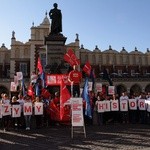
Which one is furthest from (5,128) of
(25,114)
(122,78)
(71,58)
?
(122,78)

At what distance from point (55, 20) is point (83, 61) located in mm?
40296

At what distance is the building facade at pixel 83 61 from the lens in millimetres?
54188

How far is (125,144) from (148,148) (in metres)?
0.96

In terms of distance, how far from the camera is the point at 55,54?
1881 centimetres

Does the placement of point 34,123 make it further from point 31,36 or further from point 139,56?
point 139,56

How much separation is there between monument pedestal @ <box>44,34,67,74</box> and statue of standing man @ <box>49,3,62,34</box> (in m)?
0.90

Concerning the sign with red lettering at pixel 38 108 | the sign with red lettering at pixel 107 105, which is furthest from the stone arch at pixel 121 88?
the sign with red lettering at pixel 38 108

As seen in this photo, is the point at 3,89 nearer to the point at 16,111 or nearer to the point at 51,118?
the point at 51,118

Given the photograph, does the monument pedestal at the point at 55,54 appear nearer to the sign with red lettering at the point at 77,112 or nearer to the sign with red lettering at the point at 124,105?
the sign with red lettering at the point at 124,105

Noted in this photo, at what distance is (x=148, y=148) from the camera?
29.8 feet

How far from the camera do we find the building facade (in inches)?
2133

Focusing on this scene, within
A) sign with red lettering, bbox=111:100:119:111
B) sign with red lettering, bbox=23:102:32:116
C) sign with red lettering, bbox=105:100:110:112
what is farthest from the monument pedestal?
sign with red lettering, bbox=23:102:32:116

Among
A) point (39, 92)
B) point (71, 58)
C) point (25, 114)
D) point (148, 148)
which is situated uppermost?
point (71, 58)

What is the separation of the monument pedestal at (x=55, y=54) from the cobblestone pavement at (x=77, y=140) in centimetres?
622
